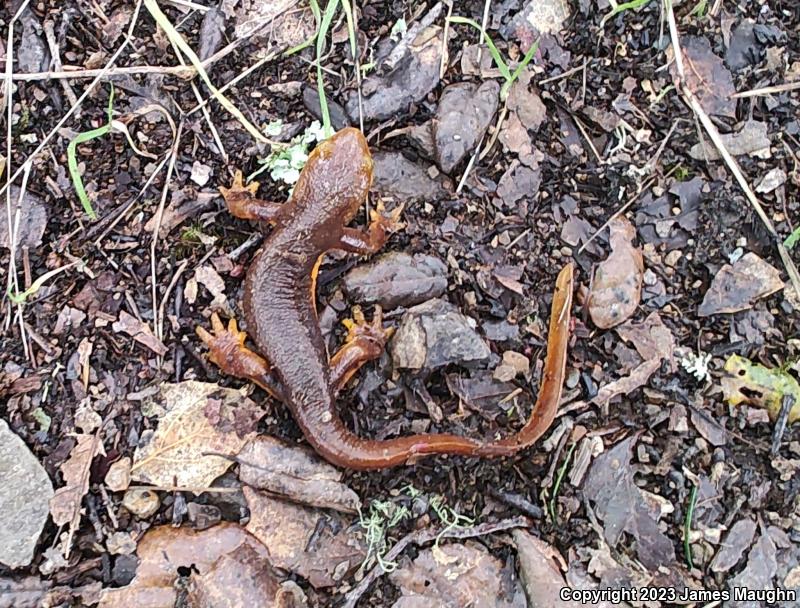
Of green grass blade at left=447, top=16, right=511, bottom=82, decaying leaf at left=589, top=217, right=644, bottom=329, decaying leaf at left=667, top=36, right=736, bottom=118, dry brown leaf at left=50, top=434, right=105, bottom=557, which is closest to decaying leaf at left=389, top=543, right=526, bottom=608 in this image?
decaying leaf at left=589, top=217, right=644, bottom=329

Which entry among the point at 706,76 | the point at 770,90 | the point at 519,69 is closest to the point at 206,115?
the point at 519,69

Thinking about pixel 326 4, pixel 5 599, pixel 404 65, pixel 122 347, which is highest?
pixel 326 4

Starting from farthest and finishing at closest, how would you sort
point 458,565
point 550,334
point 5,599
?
1. point 550,334
2. point 458,565
3. point 5,599

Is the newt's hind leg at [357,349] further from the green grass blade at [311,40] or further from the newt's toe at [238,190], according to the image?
the green grass blade at [311,40]

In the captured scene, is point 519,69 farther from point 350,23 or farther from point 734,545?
point 734,545

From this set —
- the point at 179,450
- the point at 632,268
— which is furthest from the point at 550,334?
the point at 179,450

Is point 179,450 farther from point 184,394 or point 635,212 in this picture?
point 635,212

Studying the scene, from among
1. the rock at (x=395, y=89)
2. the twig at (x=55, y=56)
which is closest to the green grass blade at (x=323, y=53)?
the rock at (x=395, y=89)
